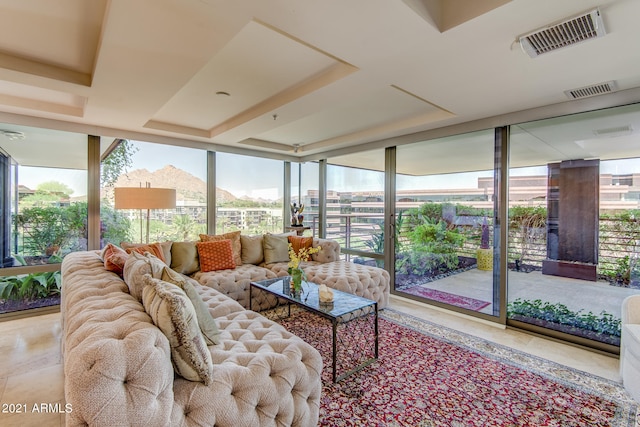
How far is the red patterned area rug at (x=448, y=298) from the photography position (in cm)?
368

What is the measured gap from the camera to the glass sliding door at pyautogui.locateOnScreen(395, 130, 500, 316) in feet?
11.9

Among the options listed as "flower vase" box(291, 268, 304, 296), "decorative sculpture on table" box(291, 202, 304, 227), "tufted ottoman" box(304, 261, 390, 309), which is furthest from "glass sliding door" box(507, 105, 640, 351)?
"decorative sculpture on table" box(291, 202, 304, 227)

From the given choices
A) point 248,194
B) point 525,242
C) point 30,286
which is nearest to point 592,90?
point 525,242

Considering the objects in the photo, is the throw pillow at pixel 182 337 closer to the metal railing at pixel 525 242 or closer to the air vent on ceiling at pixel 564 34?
the air vent on ceiling at pixel 564 34

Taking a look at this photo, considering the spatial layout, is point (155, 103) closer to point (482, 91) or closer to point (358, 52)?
point (358, 52)

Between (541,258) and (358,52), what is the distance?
2.93 metres

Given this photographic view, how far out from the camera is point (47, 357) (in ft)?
8.57

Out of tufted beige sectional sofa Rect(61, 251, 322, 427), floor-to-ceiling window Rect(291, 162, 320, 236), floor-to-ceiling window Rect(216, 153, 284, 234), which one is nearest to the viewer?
tufted beige sectional sofa Rect(61, 251, 322, 427)

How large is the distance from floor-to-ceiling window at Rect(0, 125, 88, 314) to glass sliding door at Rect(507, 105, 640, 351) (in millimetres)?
5292

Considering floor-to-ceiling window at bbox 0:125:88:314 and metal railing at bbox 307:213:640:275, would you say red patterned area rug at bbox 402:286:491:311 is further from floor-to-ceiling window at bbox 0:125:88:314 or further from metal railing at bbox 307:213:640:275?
floor-to-ceiling window at bbox 0:125:88:314

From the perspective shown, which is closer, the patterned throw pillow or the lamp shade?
the lamp shade

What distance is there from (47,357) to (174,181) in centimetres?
270

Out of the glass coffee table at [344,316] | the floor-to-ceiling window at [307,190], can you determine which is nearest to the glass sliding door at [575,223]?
the glass coffee table at [344,316]

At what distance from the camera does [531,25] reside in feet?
5.58
